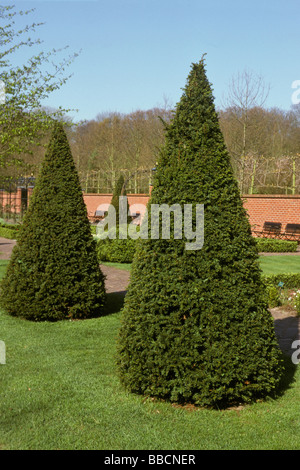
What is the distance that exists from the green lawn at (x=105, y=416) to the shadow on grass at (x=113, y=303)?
222 cm

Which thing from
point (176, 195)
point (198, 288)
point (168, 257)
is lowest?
point (198, 288)

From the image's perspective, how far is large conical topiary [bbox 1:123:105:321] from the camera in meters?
6.22

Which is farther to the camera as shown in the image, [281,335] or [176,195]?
[281,335]

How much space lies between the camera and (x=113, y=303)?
7586 mm

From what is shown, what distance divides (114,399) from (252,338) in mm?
1279

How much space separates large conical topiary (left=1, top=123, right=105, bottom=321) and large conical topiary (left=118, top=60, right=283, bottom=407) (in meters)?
2.59

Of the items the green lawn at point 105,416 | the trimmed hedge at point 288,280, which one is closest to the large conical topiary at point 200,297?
the green lawn at point 105,416

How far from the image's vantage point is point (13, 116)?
10102 millimetres

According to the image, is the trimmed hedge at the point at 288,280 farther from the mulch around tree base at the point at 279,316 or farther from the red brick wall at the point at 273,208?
the red brick wall at the point at 273,208

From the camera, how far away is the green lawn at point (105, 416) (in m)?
3.06

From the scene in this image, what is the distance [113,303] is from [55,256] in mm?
1738

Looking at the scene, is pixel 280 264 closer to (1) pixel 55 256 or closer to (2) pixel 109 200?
(1) pixel 55 256

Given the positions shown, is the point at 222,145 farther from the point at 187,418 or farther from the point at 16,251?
the point at 16,251
